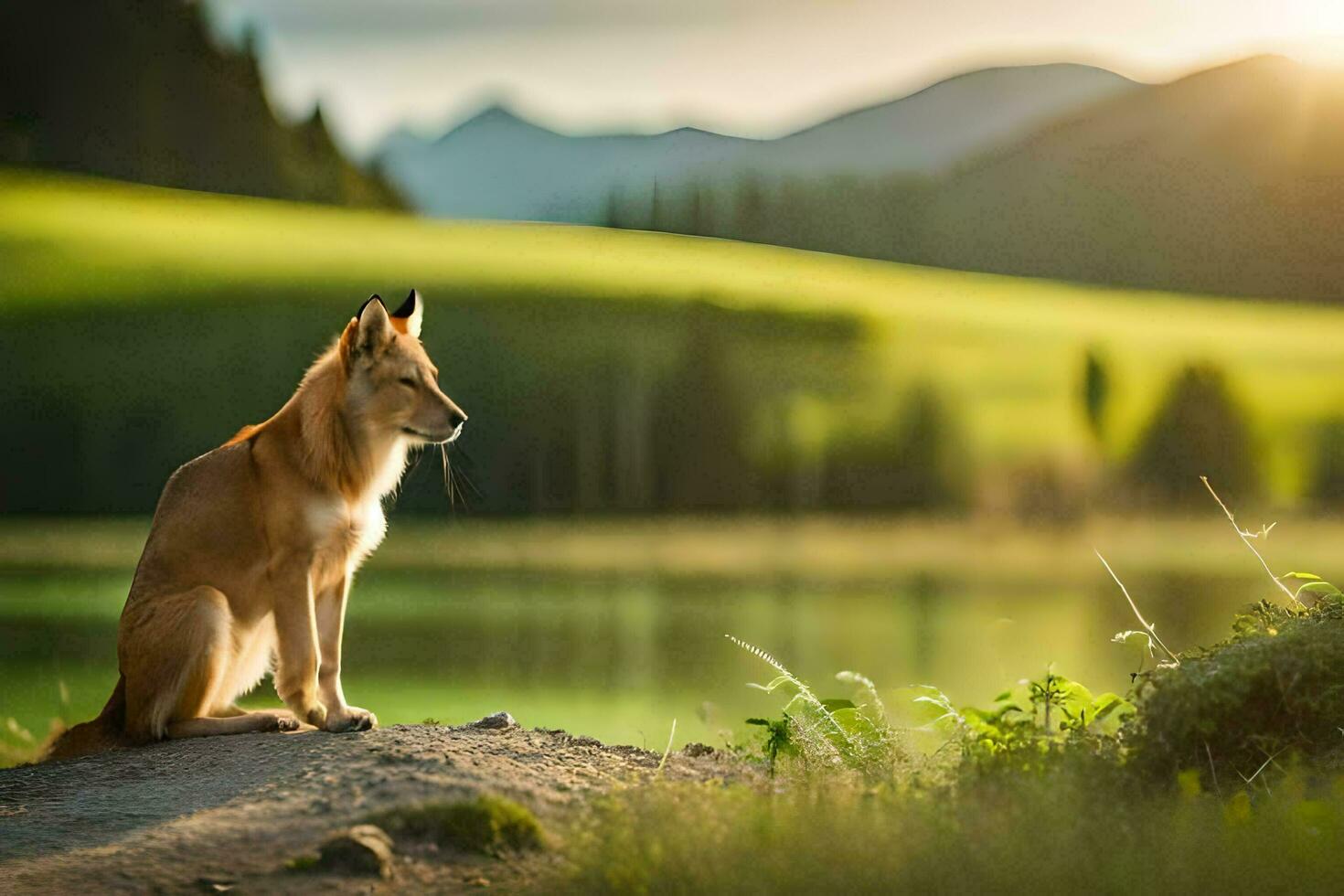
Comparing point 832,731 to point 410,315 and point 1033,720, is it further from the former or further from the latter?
point 410,315

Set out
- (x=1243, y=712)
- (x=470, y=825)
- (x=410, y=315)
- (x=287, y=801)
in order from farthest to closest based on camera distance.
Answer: (x=410, y=315) < (x=1243, y=712) < (x=287, y=801) < (x=470, y=825)

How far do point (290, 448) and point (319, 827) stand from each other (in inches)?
97.8

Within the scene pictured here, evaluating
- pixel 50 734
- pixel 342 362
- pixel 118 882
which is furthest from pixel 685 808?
pixel 50 734

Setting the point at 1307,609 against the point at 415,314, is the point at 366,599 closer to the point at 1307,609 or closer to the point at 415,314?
the point at 415,314

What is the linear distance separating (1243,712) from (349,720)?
4.04m

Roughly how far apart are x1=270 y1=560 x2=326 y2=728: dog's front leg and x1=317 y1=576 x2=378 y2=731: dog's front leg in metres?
0.07

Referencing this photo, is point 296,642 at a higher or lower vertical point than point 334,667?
higher

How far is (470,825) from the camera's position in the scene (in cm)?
468

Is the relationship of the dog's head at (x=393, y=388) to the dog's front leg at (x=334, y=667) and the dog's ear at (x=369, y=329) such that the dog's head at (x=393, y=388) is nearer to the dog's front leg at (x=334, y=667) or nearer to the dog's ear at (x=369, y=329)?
the dog's ear at (x=369, y=329)

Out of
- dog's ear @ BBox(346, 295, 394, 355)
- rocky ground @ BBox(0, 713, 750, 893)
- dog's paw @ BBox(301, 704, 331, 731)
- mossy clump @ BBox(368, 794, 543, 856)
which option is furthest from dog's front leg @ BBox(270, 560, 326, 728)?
mossy clump @ BBox(368, 794, 543, 856)

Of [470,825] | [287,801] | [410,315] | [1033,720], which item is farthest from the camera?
[410,315]

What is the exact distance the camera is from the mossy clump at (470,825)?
15.3 feet

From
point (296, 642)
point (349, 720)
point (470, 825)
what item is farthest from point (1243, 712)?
point (296, 642)

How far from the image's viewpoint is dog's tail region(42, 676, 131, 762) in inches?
279
